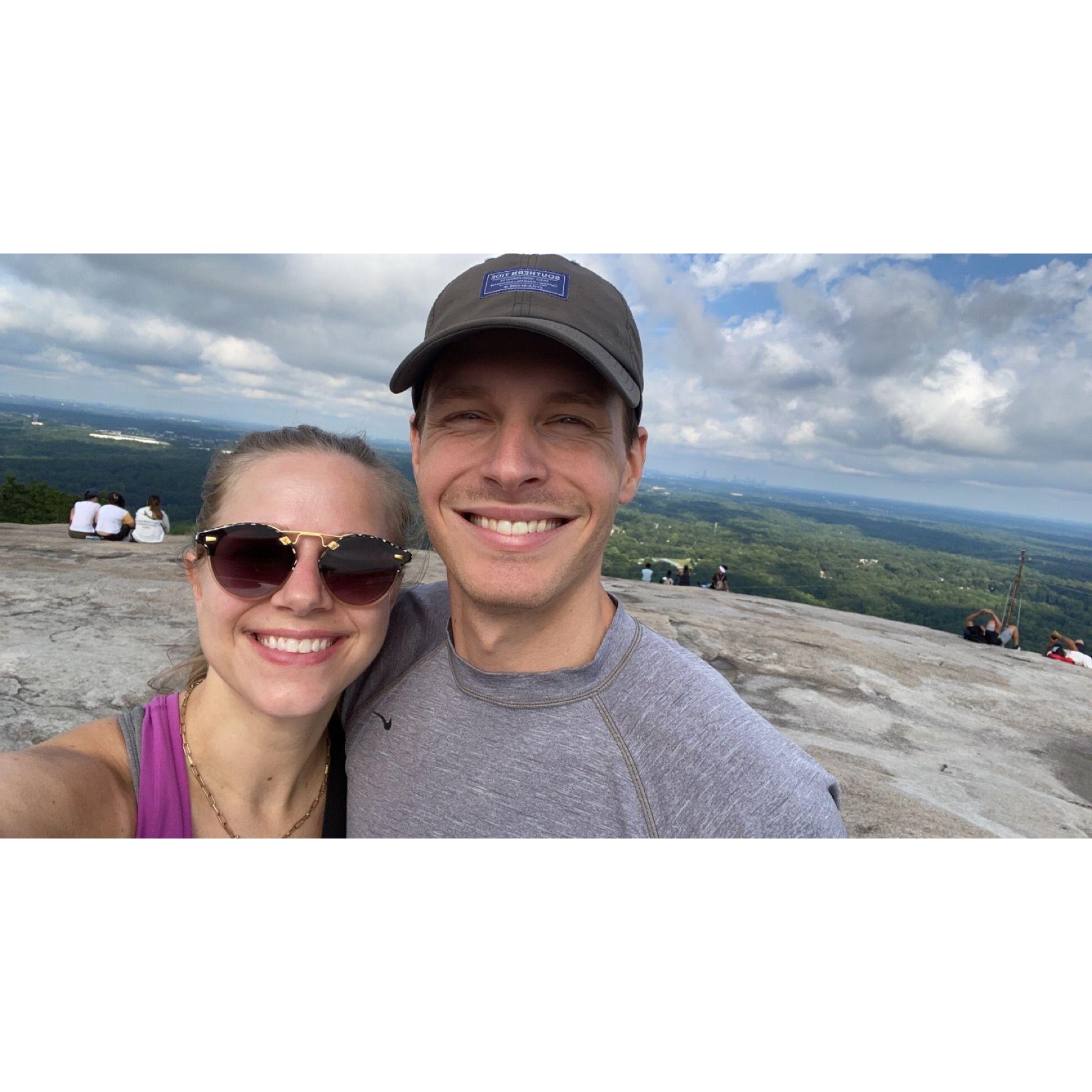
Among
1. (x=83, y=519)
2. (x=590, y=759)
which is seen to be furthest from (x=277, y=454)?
(x=83, y=519)

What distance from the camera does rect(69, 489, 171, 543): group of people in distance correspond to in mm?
8672

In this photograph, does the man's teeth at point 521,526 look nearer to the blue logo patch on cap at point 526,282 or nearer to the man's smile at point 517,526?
the man's smile at point 517,526

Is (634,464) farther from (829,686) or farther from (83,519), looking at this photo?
(83,519)

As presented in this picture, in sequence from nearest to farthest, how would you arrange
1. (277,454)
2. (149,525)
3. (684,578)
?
(277,454) → (149,525) → (684,578)

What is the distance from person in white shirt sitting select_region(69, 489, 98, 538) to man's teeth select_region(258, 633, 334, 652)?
9104mm

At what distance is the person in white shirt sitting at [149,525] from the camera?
28.9 ft

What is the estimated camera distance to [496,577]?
146cm

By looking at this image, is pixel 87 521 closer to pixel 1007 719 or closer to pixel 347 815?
pixel 347 815

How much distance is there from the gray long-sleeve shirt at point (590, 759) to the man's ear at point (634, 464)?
0.36 metres

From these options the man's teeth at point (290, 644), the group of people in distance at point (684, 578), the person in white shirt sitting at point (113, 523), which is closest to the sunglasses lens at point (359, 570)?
the man's teeth at point (290, 644)

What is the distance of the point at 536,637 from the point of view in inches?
57.8

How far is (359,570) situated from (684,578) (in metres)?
14.5

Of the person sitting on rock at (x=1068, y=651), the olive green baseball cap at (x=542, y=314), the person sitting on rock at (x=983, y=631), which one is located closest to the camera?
the olive green baseball cap at (x=542, y=314)

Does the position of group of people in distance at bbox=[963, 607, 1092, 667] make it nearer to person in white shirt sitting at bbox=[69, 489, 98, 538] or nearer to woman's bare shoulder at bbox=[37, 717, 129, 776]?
woman's bare shoulder at bbox=[37, 717, 129, 776]
